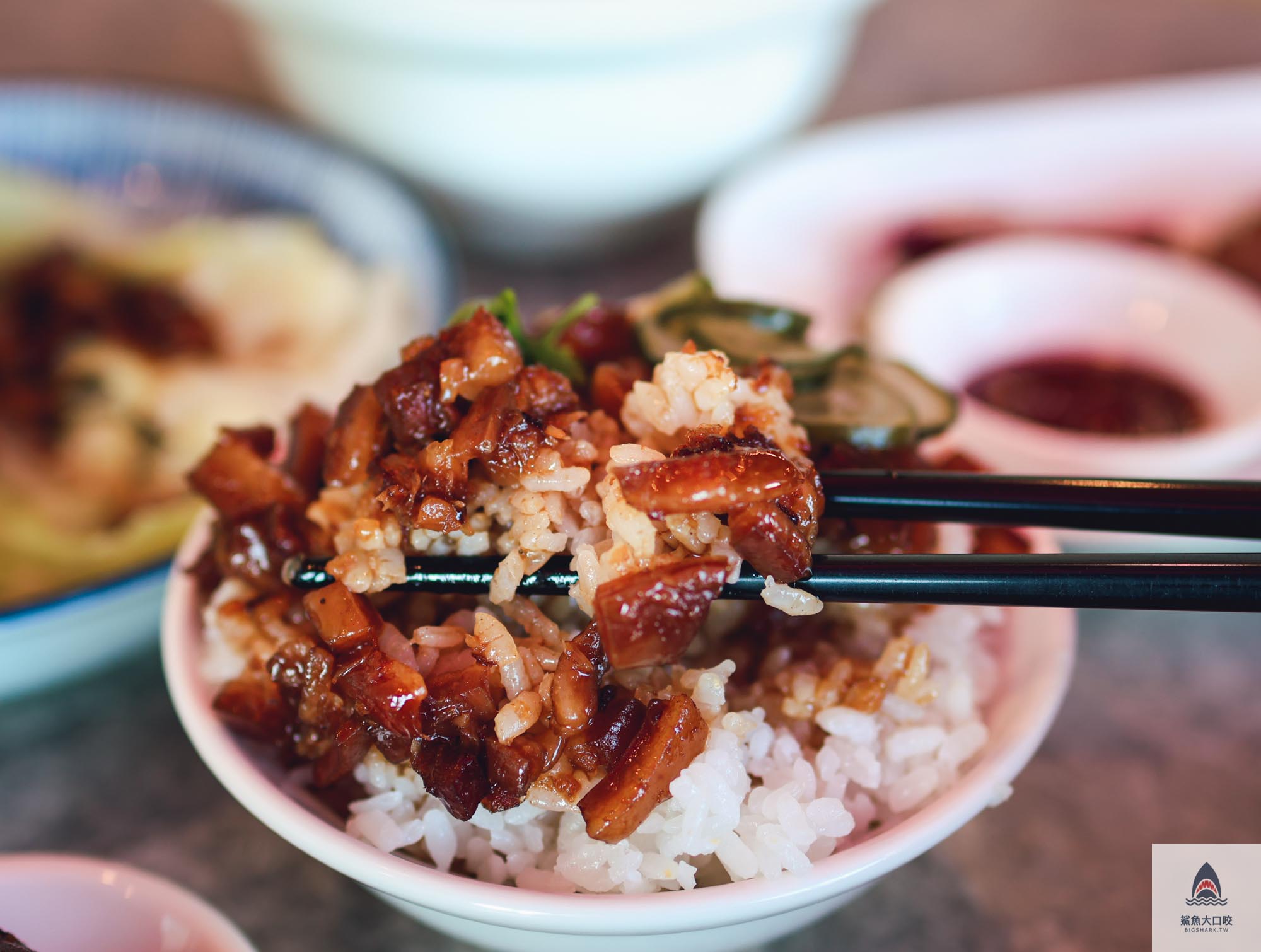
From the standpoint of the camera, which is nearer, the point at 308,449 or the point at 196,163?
the point at 308,449

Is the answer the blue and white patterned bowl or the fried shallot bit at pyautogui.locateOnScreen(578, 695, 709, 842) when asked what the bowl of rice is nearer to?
the fried shallot bit at pyautogui.locateOnScreen(578, 695, 709, 842)

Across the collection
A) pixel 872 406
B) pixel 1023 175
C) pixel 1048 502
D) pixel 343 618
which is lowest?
pixel 343 618

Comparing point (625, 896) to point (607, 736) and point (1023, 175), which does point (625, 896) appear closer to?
point (607, 736)

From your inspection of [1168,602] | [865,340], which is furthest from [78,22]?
[1168,602]

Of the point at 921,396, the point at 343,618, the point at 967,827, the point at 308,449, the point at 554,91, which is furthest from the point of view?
the point at 554,91

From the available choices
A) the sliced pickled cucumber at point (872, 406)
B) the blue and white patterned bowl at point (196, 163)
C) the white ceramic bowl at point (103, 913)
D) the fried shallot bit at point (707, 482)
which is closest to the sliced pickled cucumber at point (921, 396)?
the sliced pickled cucumber at point (872, 406)

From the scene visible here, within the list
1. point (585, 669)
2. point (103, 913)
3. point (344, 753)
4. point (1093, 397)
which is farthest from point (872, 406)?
point (103, 913)

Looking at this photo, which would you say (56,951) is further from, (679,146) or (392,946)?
(679,146)

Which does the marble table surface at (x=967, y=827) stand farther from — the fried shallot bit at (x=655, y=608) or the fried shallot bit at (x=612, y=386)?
the fried shallot bit at (x=612, y=386)
